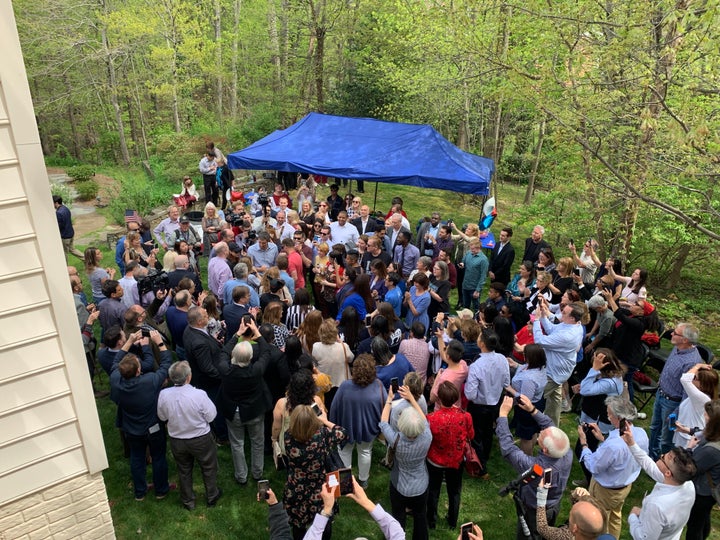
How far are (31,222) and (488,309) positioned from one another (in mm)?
4663

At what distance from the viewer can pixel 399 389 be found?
3.91 meters

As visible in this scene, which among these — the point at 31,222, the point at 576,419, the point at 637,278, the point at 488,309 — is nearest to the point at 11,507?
the point at 31,222

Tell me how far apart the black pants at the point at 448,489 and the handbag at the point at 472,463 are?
397mm

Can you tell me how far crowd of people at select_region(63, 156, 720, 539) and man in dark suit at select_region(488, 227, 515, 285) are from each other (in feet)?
3.00

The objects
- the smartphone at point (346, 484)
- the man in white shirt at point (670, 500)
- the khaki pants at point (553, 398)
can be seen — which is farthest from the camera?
the khaki pants at point (553, 398)

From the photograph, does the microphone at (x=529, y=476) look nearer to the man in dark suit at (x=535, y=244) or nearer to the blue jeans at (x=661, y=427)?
the blue jeans at (x=661, y=427)

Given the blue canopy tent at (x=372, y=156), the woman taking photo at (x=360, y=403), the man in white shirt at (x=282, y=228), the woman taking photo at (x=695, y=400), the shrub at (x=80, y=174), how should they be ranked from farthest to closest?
the shrub at (x=80, y=174) < the blue canopy tent at (x=372, y=156) < the man in white shirt at (x=282, y=228) < the woman taking photo at (x=695, y=400) < the woman taking photo at (x=360, y=403)

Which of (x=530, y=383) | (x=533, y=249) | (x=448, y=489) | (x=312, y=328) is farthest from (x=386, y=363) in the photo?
(x=533, y=249)

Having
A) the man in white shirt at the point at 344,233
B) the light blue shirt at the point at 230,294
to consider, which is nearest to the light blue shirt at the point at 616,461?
the light blue shirt at the point at 230,294

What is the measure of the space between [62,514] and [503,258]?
22.7ft

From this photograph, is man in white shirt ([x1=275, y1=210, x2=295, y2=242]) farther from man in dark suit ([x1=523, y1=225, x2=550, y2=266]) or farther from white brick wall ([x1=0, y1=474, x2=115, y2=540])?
white brick wall ([x1=0, y1=474, x2=115, y2=540])

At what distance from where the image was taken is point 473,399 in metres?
4.86

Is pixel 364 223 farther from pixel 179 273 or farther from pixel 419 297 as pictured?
pixel 179 273

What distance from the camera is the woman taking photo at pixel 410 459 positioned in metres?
3.66
